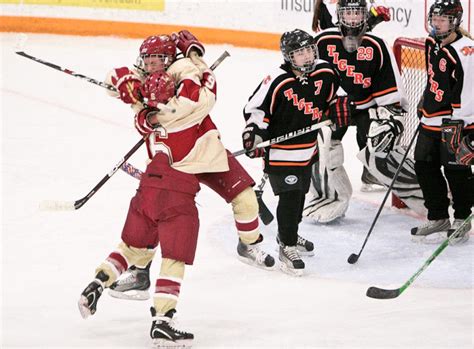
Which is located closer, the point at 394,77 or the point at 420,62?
the point at 394,77

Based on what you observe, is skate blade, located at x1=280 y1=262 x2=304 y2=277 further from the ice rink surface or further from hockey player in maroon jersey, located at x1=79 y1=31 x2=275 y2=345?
hockey player in maroon jersey, located at x1=79 y1=31 x2=275 y2=345

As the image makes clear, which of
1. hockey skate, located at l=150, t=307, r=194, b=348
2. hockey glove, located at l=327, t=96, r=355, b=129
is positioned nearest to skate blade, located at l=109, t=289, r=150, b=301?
hockey skate, located at l=150, t=307, r=194, b=348

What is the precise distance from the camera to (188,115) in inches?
140

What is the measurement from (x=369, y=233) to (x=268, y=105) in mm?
689

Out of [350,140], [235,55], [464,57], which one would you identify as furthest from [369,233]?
[235,55]

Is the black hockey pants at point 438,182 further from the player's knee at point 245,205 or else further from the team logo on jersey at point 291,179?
the player's knee at point 245,205

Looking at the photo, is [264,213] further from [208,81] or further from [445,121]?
[208,81]

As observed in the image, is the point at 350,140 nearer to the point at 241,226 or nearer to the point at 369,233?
the point at 369,233

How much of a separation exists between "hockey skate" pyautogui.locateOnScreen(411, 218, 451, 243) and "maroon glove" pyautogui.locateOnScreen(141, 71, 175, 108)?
163 centimetres

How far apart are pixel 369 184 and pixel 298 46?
1530mm

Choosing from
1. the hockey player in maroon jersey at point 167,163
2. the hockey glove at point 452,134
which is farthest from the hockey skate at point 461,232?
the hockey player in maroon jersey at point 167,163

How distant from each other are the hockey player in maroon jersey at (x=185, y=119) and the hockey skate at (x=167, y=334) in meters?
0.38

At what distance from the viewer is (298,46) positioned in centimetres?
414

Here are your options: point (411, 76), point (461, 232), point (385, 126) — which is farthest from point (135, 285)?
point (411, 76)
